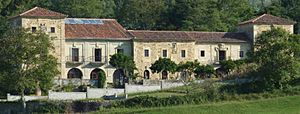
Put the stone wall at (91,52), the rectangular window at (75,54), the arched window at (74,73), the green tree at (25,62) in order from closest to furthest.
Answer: the green tree at (25,62)
the arched window at (74,73)
the stone wall at (91,52)
the rectangular window at (75,54)

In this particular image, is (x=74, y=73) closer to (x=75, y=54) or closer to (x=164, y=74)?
(x=75, y=54)

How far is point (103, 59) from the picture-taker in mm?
65438

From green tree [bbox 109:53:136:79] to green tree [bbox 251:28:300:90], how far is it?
10.6 m

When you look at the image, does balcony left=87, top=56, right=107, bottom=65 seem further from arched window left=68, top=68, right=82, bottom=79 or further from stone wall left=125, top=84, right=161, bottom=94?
stone wall left=125, top=84, right=161, bottom=94

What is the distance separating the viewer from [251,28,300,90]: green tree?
2110 inches

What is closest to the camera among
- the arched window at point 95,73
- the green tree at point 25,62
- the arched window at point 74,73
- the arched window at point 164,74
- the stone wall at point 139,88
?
the green tree at point 25,62

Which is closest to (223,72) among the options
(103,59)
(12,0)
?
(103,59)

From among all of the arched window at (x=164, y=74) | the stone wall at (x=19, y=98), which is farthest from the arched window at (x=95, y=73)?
the stone wall at (x=19, y=98)

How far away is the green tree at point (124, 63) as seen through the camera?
63594 millimetres

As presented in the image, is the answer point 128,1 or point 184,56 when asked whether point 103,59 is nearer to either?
point 184,56

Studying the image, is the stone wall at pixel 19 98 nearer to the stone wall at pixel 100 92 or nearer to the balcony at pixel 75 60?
the stone wall at pixel 100 92

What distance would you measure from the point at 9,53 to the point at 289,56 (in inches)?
684

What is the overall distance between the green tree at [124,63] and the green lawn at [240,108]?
1351 centimetres

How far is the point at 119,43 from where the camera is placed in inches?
2598
